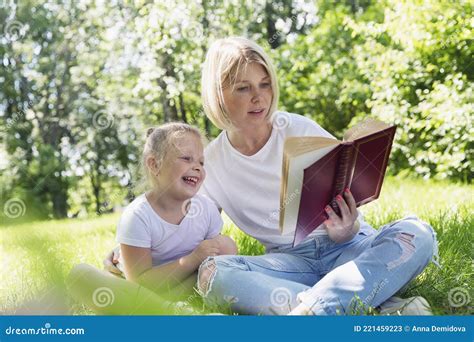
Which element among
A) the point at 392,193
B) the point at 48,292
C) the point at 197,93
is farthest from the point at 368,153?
the point at 197,93

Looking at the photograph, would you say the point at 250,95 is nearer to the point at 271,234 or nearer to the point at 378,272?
the point at 271,234

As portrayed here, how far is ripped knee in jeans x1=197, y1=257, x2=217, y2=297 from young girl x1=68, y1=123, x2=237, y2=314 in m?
0.09

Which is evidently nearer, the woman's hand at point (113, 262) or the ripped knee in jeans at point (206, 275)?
the ripped knee in jeans at point (206, 275)

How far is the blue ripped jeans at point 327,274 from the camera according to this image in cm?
174

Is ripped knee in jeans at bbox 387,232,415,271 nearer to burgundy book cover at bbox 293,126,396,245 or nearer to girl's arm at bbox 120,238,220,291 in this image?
burgundy book cover at bbox 293,126,396,245

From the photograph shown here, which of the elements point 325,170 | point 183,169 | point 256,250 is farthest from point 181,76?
point 325,170

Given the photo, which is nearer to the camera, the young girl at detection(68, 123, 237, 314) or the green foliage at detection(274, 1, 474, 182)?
the young girl at detection(68, 123, 237, 314)

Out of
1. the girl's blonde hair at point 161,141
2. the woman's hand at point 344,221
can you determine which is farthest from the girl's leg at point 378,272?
the girl's blonde hair at point 161,141

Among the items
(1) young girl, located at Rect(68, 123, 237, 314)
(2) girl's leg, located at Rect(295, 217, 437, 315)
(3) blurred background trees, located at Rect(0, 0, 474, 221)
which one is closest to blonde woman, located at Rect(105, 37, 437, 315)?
(2) girl's leg, located at Rect(295, 217, 437, 315)

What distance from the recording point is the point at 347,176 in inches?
70.8

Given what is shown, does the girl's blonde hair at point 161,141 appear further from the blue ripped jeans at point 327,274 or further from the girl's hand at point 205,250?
the blue ripped jeans at point 327,274

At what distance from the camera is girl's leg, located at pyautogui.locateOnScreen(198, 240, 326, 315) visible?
1.85 meters

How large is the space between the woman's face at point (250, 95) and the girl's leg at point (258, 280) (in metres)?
0.47

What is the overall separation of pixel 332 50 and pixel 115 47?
10.6ft
